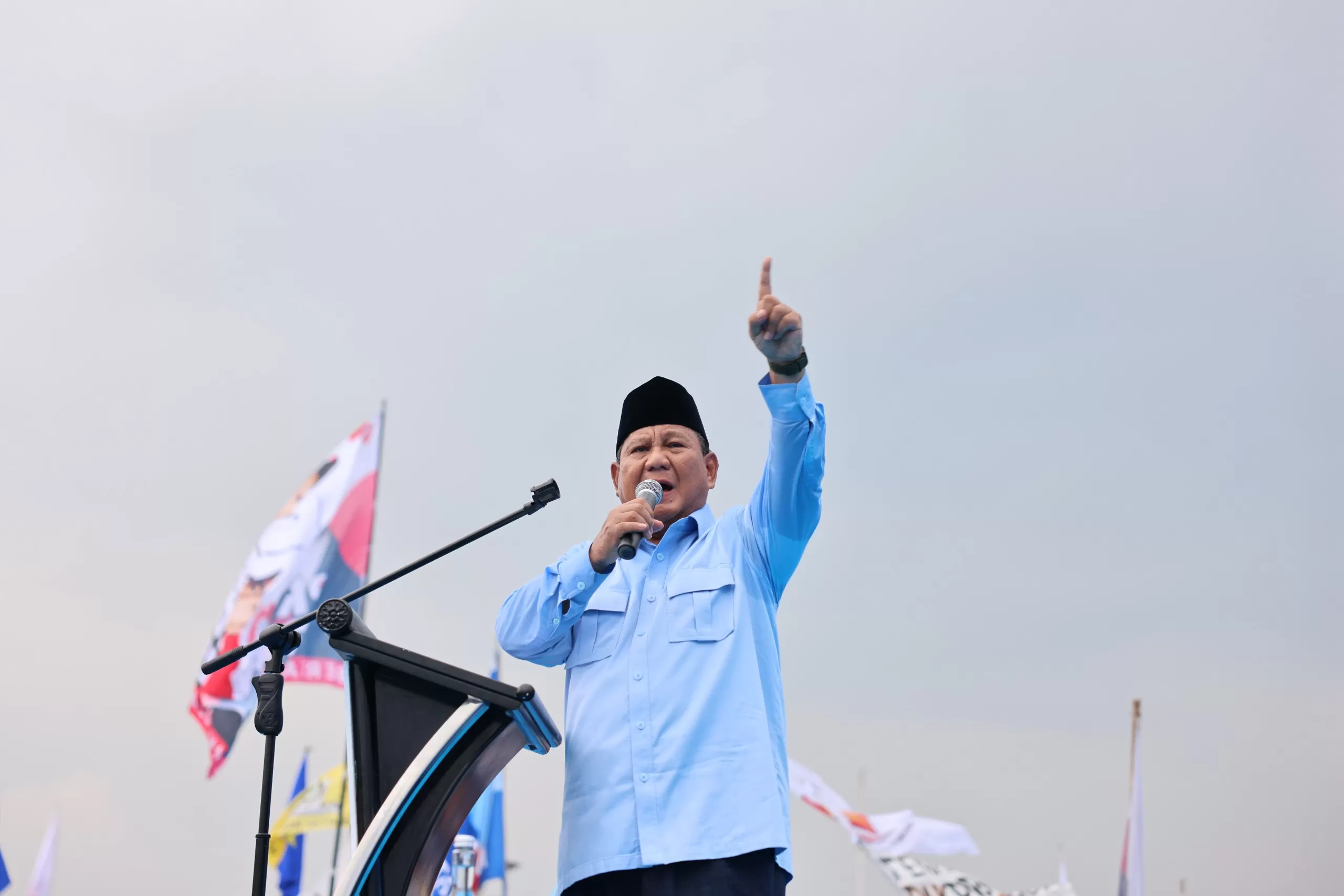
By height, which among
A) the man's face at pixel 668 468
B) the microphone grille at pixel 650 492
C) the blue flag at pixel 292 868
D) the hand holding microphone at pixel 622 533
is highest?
the man's face at pixel 668 468

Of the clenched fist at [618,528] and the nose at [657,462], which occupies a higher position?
the nose at [657,462]

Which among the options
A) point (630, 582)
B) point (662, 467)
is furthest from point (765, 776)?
point (662, 467)

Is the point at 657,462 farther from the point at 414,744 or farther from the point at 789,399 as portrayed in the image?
the point at 414,744

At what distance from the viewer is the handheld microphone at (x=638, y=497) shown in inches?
97.9

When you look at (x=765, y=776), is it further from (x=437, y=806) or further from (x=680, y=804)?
(x=437, y=806)

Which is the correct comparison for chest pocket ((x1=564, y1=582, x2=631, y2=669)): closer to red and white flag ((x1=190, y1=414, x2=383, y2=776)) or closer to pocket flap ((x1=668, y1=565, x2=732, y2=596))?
pocket flap ((x1=668, y1=565, x2=732, y2=596))

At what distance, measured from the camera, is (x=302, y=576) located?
11.8 meters

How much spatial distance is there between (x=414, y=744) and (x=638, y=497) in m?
0.85

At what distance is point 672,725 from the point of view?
2.73 metres

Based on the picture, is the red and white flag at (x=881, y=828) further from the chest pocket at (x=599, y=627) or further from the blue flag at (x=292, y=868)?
the chest pocket at (x=599, y=627)

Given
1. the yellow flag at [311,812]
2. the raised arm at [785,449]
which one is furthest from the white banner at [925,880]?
the raised arm at [785,449]

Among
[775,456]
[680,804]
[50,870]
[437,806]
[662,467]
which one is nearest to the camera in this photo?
[437,806]

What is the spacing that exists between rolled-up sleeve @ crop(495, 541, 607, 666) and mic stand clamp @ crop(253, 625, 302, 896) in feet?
1.94

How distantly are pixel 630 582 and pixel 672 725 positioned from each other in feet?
1.71
